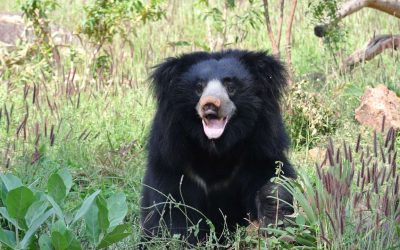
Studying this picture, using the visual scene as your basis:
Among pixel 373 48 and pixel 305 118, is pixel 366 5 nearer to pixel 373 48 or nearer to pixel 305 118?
pixel 373 48

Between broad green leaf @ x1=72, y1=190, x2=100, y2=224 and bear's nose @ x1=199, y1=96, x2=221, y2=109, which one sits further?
bear's nose @ x1=199, y1=96, x2=221, y2=109

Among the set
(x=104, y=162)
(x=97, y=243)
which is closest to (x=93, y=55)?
(x=104, y=162)

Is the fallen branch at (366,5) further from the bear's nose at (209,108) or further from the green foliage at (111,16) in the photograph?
the bear's nose at (209,108)

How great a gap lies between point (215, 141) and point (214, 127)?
10 cm

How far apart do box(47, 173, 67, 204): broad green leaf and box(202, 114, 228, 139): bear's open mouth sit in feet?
3.30

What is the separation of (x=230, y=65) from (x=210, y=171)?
573 mm

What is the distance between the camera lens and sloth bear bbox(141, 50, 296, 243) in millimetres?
5273

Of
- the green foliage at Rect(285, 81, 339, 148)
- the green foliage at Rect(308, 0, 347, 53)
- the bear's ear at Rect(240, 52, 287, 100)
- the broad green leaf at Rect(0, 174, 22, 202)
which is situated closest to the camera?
the broad green leaf at Rect(0, 174, 22, 202)

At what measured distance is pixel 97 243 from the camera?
4410 mm

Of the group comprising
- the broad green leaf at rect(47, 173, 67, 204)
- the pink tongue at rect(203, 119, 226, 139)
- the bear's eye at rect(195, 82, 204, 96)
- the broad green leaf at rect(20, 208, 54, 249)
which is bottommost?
the broad green leaf at rect(20, 208, 54, 249)

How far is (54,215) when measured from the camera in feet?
14.7

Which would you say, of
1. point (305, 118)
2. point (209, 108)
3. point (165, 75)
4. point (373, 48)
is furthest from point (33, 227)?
point (373, 48)

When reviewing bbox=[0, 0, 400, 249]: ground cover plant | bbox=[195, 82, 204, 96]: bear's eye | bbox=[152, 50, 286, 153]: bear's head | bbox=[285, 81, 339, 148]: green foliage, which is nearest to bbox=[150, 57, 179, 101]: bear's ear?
bbox=[152, 50, 286, 153]: bear's head

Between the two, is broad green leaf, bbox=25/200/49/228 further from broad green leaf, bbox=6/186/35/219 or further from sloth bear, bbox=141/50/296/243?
sloth bear, bbox=141/50/296/243
